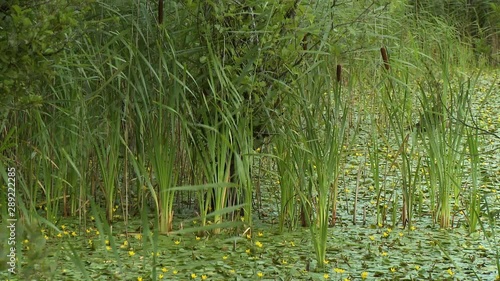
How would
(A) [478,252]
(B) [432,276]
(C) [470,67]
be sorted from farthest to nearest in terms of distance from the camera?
(C) [470,67] < (A) [478,252] < (B) [432,276]

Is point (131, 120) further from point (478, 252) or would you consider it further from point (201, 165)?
point (478, 252)

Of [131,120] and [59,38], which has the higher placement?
[59,38]

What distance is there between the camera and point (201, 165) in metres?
3.81

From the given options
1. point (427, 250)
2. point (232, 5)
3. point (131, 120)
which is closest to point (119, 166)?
point (131, 120)

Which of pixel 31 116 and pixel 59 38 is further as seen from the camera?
pixel 31 116

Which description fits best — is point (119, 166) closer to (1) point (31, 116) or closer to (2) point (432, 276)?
(1) point (31, 116)

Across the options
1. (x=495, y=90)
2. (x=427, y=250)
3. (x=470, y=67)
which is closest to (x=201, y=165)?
(x=427, y=250)

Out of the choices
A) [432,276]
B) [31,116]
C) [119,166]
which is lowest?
[432,276]

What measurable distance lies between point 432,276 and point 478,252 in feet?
1.41

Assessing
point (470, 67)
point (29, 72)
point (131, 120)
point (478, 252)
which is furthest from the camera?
point (470, 67)

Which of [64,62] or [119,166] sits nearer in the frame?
[64,62]

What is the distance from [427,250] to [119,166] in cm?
152

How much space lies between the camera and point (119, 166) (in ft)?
13.5

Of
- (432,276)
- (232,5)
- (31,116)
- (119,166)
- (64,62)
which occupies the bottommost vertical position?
(432,276)
